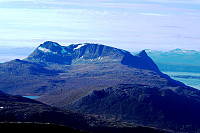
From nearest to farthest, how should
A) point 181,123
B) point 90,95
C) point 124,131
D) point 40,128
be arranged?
1. point 40,128
2. point 124,131
3. point 181,123
4. point 90,95

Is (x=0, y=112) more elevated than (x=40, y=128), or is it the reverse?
(x=40, y=128)

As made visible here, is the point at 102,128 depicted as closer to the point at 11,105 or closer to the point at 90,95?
the point at 11,105

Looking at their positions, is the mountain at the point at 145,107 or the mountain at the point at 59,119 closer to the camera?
the mountain at the point at 59,119

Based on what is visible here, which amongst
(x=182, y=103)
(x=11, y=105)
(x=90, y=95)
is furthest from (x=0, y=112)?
(x=182, y=103)

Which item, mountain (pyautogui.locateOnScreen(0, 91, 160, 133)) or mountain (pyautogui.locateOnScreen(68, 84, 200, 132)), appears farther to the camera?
mountain (pyautogui.locateOnScreen(68, 84, 200, 132))

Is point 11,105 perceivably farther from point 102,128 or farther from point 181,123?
point 181,123

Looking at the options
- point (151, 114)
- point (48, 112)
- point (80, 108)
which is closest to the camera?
point (48, 112)

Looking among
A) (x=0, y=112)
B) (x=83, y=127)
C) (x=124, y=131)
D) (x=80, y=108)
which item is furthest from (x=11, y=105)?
(x=80, y=108)

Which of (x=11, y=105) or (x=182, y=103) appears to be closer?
(x=11, y=105)

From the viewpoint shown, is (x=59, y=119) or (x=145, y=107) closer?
(x=59, y=119)
